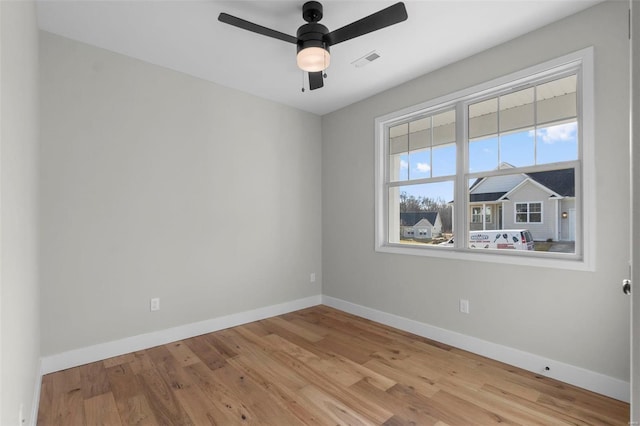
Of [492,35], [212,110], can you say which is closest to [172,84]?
[212,110]

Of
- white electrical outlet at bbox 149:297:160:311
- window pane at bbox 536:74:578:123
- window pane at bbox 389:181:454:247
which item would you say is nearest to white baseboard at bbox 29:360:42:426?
white electrical outlet at bbox 149:297:160:311

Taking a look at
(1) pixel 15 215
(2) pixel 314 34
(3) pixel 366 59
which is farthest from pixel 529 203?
(1) pixel 15 215

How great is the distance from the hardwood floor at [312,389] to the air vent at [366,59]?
8.98 feet

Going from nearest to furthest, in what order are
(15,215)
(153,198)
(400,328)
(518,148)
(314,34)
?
(15,215)
(314,34)
(518,148)
(153,198)
(400,328)

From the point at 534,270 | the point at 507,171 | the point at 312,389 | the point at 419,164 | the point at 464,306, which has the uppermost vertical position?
the point at 419,164

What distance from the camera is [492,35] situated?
2582 millimetres

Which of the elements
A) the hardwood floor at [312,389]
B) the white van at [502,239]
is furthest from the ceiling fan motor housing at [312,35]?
the hardwood floor at [312,389]

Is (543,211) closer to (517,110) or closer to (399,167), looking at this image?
(517,110)

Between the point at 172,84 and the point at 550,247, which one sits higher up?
the point at 172,84

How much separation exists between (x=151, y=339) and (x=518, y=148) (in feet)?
12.4

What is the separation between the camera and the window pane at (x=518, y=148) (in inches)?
104

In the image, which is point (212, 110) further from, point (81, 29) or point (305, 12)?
point (305, 12)

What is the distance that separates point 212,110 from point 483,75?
274 centimetres

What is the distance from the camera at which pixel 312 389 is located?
2295 mm
